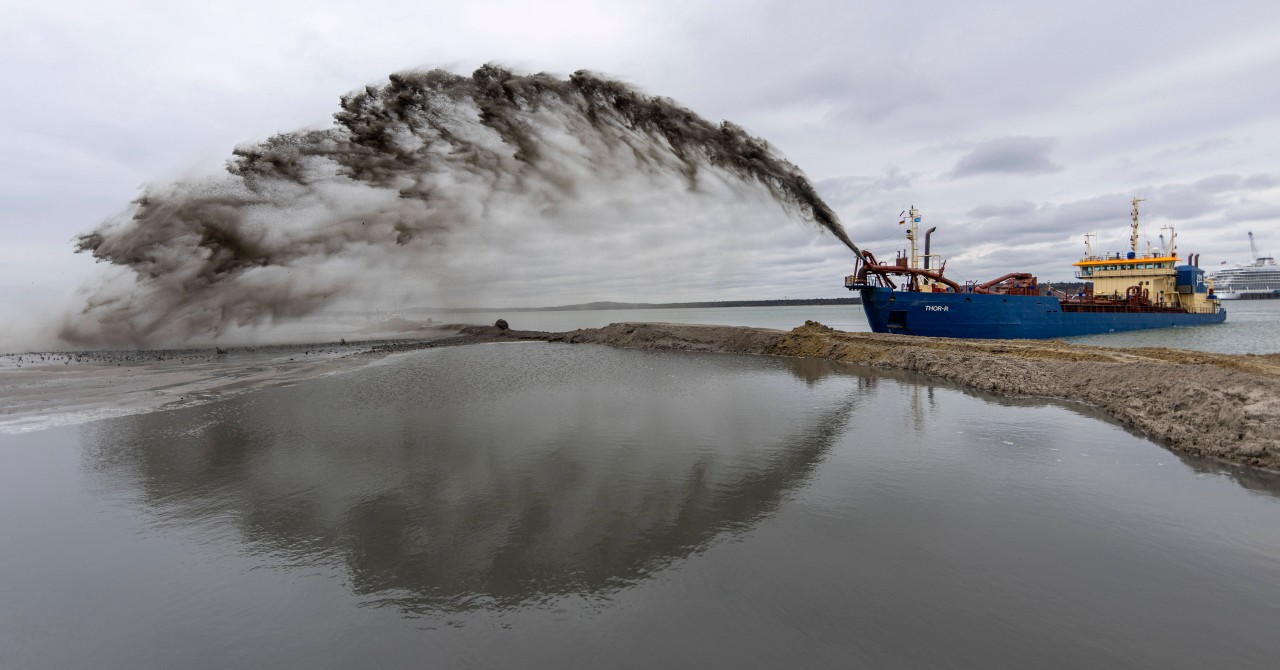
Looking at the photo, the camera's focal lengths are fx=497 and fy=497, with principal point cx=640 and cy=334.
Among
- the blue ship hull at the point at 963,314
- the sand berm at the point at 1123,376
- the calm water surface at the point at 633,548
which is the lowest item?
the calm water surface at the point at 633,548

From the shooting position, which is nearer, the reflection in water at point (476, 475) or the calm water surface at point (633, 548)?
the calm water surface at point (633, 548)

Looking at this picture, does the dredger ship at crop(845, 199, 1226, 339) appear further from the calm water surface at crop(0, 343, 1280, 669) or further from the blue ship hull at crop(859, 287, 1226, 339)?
the calm water surface at crop(0, 343, 1280, 669)

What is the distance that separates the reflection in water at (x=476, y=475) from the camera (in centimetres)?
647

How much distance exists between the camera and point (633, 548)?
22.4ft

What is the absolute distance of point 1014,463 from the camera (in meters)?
10.2

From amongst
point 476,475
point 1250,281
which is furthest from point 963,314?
point 1250,281

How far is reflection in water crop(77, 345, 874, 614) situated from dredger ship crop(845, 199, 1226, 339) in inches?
761

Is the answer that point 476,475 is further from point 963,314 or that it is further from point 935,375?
point 963,314

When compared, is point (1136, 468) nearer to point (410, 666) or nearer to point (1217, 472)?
point (1217, 472)

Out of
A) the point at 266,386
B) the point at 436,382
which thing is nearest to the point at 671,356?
the point at 436,382

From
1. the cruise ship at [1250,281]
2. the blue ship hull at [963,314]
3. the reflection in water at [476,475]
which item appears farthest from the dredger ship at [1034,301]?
the cruise ship at [1250,281]

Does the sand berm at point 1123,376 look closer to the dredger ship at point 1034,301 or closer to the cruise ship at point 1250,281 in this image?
the dredger ship at point 1034,301

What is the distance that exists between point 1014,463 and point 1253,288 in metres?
205

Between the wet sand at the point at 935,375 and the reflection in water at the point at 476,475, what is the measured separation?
5.08 metres
